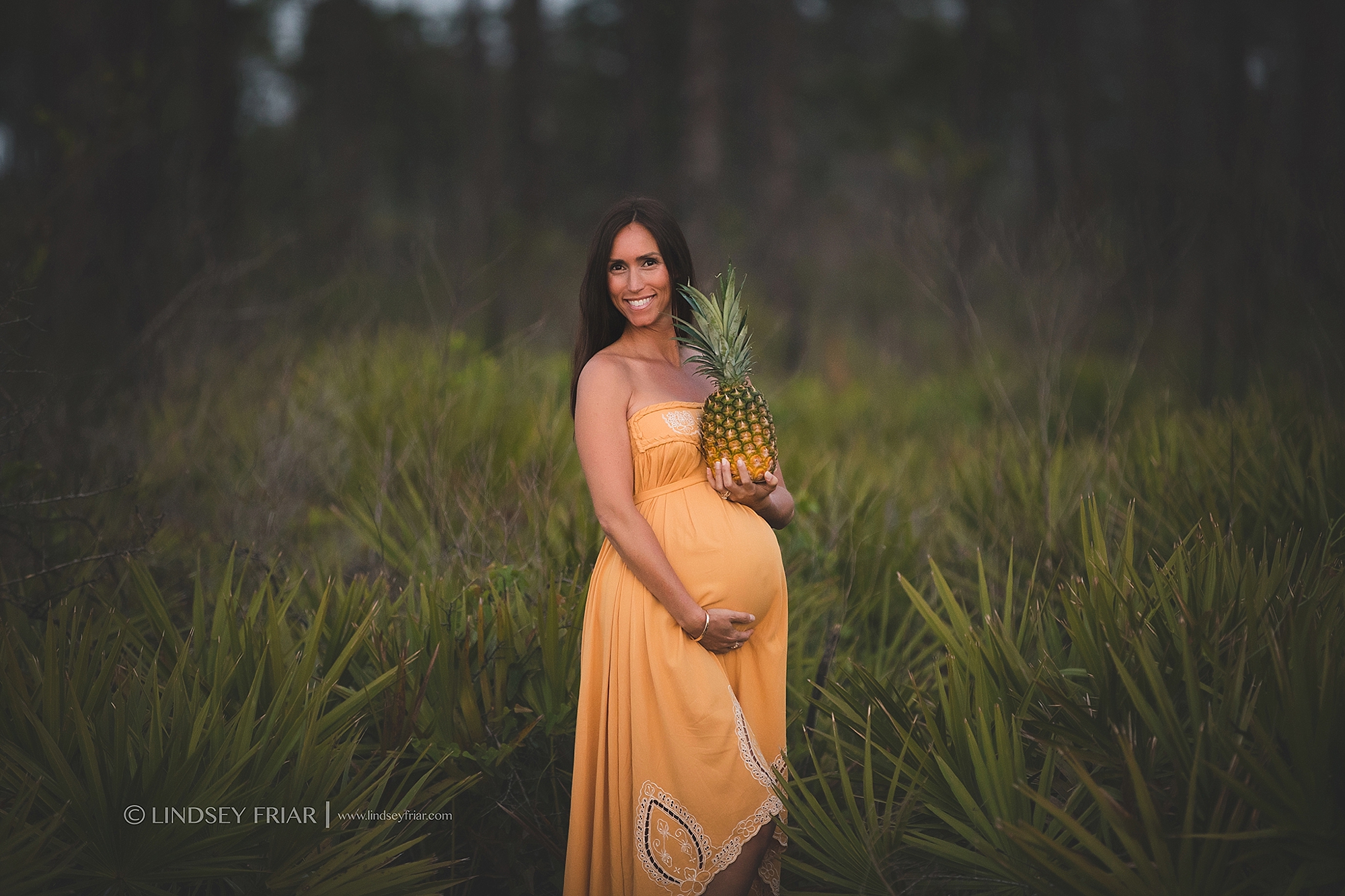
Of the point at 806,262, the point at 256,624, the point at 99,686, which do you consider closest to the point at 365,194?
the point at 256,624

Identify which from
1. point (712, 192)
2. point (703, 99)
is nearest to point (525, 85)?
point (703, 99)

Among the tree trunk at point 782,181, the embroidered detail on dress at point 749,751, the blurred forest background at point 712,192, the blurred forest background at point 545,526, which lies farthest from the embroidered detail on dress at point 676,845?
the tree trunk at point 782,181

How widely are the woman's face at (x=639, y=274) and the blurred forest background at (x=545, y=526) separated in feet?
3.74

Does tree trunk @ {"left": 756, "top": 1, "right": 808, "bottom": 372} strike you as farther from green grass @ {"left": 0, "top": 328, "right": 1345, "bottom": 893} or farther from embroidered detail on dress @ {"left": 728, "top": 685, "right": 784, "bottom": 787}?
embroidered detail on dress @ {"left": 728, "top": 685, "right": 784, "bottom": 787}

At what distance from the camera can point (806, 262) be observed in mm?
20312

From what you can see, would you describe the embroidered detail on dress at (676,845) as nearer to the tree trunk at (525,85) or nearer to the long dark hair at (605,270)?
the long dark hair at (605,270)

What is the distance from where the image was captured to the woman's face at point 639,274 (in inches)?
114

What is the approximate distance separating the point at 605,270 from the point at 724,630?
46.9 inches

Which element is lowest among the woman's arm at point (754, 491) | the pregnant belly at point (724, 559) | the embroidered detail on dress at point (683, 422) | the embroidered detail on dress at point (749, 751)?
the embroidered detail on dress at point (749, 751)

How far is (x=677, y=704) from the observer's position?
2561 mm

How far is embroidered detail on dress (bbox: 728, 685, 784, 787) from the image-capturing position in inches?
102

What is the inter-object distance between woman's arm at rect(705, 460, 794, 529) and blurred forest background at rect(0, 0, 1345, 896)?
0.57 meters

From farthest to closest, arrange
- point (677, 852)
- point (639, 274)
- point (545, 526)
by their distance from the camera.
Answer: point (545, 526) → point (639, 274) → point (677, 852)

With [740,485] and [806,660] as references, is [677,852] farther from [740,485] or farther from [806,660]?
[806,660]
